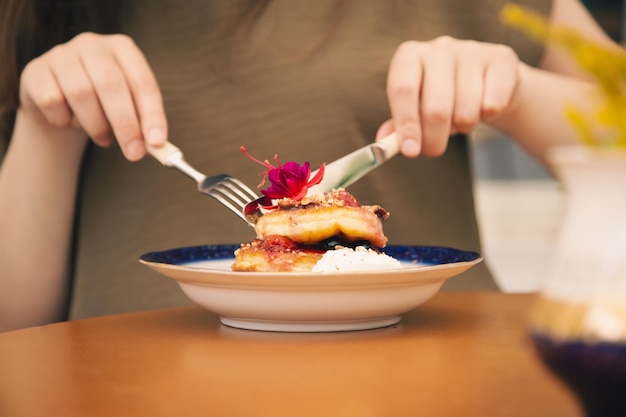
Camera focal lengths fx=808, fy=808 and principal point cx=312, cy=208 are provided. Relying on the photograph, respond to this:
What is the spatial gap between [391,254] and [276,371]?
13.6 inches

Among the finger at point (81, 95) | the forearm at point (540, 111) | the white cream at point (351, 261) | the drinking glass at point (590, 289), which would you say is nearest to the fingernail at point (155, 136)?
the finger at point (81, 95)

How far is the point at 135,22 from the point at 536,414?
1.17 metres

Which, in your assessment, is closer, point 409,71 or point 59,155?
point 409,71

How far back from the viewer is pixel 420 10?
1434 millimetres

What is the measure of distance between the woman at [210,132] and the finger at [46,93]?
13 cm

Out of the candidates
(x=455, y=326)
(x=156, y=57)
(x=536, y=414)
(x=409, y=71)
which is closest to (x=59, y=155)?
(x=156, y=57)

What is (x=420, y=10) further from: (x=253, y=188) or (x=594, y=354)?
(x=594, y=354)

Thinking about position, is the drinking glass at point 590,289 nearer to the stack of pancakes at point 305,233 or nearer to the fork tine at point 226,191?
the stack of pancakes at point 305,233

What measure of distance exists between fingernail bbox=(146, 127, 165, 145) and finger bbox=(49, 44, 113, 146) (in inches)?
4.6

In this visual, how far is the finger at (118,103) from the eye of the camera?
0.99m

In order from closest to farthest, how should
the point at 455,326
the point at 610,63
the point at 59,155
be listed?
the point at 610,63, the point at 455,326, the point at 59,155

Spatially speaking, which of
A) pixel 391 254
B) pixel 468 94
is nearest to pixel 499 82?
pixel 468 94

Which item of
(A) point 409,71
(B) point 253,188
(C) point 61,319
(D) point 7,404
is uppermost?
(A) point 409,71

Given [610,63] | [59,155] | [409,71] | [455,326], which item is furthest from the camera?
[59,155]
